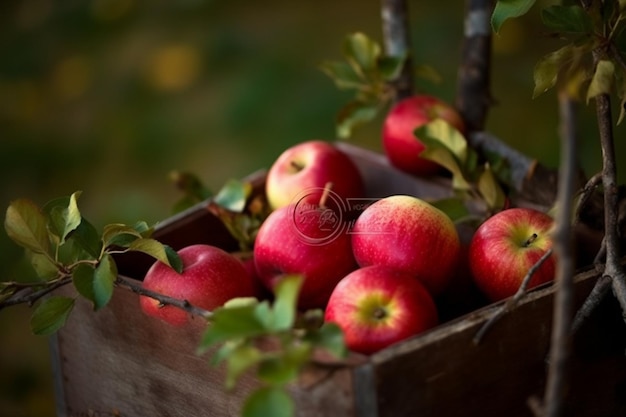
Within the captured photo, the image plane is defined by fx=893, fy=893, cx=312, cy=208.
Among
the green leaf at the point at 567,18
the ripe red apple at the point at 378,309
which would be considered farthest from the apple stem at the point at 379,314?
the green leaf at the point at 567,18

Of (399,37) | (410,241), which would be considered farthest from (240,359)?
(399,37)

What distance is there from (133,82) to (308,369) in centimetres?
215

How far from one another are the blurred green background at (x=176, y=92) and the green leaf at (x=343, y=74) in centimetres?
87

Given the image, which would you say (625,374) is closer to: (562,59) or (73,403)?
(562,59)

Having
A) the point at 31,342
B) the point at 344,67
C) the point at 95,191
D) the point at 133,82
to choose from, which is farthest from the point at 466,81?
the point at 133,82

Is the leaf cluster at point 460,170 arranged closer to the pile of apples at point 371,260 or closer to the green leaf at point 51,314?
the pile of apples at point 371,260

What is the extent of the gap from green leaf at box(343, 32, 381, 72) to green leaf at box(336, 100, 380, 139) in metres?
0.06

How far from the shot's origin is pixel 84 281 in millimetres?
904

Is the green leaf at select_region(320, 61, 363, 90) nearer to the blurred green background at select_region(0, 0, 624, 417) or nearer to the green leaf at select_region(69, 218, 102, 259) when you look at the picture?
the green leaf at select_region(69, 218, 102, 259)

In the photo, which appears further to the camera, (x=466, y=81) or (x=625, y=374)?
(x=466, y=81)

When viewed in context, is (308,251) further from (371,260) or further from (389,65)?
(389,65)

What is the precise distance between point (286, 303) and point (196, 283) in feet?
0.90

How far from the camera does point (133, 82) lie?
2.80 metres

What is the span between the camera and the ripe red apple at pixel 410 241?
95 centimetres
